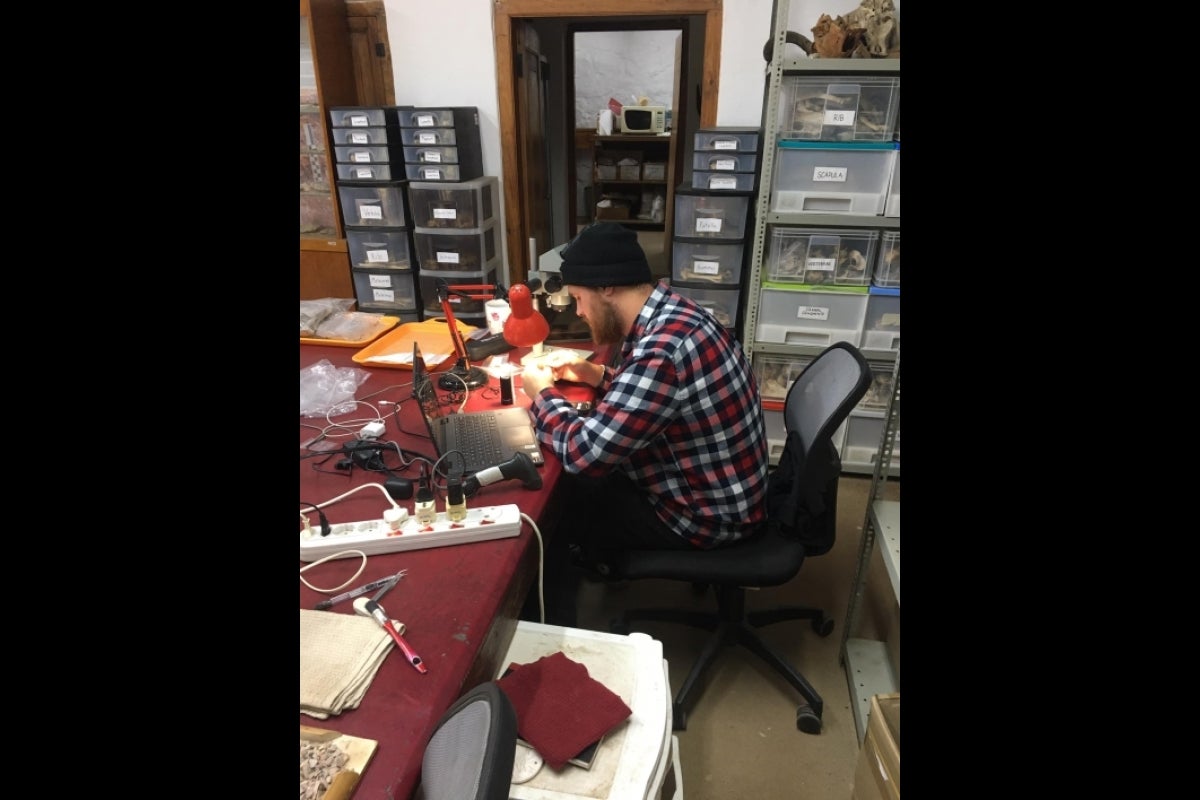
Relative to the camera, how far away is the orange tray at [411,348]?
6.59 feet

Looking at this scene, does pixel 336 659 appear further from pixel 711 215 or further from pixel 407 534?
pixel 711 215

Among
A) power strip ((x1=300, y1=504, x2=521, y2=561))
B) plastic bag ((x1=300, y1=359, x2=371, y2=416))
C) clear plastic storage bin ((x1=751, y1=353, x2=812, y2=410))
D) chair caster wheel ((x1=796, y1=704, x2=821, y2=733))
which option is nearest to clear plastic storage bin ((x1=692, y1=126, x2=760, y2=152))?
clear plastic storage bin ((x1=751, y1=353, x2=812, y2=410))

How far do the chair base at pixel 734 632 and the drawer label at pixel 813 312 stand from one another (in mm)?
1167

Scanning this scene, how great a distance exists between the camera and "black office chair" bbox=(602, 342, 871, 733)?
4.69ft

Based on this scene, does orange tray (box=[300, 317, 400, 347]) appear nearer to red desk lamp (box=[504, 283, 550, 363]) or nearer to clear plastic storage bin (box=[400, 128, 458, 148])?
red desk lamp (box=[504, 283, 550, 363])

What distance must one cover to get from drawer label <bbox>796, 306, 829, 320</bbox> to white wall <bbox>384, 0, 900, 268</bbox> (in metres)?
0.92

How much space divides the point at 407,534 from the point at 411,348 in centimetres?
112

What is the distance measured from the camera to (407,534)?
1.12 metres

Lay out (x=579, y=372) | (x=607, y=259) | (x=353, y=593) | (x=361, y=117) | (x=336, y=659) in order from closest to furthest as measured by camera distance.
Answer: (x=336, y=659) < (x=353, y=593) < (x=607, y=259) < (x=579, y=372) < (x=361, y=117)

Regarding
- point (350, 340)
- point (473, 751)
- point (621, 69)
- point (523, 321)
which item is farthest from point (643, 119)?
point (473, 751)

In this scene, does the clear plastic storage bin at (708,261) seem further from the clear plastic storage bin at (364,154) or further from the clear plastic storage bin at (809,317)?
the clear plastic storage bin at (364,154)

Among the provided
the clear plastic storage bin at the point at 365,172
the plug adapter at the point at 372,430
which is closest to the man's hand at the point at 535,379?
the plug adapter at the point at 372,430
